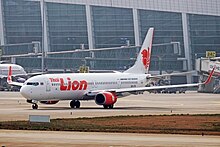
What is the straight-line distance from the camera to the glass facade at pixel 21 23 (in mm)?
175250

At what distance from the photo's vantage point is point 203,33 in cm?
16875

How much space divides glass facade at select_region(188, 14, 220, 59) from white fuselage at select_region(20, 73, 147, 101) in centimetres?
8989

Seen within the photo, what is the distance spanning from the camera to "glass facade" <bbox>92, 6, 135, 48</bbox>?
172 metres

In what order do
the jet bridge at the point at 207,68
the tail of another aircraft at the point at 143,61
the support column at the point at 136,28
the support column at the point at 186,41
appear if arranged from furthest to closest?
the support column at the point at 136,28 < the support column at the point at 186,41 < the jet bridge at the point at 207,68 < the tail of another aircraft at the point at 143,61

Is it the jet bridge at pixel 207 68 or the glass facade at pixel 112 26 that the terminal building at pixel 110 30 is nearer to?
the glass facade at pixel 112 26

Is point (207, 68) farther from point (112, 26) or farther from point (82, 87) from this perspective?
point (112, 26)

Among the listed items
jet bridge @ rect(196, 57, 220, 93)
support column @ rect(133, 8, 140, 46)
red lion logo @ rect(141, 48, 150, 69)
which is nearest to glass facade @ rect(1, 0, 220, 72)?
support column @ rect(133, 8, 140, 46)

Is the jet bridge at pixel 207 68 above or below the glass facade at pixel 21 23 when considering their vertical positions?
below

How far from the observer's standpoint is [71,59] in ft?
565

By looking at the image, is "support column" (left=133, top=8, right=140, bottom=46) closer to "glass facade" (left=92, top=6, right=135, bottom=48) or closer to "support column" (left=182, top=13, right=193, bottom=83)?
"glass facade" (left=92, top=6, right=135, bottom=48)

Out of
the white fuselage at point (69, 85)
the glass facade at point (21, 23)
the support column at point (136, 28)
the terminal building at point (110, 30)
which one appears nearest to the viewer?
the white fuselage at point (69, 85)

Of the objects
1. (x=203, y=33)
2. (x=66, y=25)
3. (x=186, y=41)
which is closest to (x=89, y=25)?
(x=66, y=25)

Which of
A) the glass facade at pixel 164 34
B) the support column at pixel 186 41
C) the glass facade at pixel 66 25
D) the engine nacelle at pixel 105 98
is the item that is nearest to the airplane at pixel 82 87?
the engine nacelle at pixel 105 98

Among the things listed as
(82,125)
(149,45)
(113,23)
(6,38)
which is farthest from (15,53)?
(82,125)
